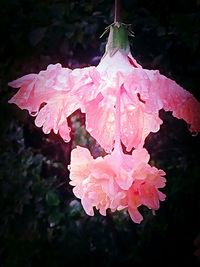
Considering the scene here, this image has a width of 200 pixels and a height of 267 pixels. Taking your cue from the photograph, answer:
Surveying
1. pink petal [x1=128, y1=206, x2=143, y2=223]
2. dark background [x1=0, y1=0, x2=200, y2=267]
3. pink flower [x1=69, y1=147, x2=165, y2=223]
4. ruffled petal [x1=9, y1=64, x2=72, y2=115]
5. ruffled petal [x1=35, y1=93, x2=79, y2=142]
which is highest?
ruffled petal [x1=9, y1=64, x2=72, y2=115]

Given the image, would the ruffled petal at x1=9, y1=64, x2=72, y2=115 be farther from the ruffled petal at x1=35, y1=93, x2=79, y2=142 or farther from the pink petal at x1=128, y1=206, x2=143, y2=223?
the pink petal at x1=128, y1=206, x2=143, y2=223

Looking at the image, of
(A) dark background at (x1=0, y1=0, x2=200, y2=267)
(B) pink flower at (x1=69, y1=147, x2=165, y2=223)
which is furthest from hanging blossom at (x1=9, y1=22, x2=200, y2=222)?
(A) dark background at (x1=0, y1=0, x2=200, y2=267)

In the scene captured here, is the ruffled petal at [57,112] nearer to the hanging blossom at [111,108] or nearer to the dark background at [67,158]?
the hanging blossom at [111,108]

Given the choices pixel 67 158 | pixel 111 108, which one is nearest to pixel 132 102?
pixel 111 108

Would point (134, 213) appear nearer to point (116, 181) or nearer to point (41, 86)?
point (116, 181)

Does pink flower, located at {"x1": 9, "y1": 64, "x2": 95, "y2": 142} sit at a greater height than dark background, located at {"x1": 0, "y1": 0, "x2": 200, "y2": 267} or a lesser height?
greater

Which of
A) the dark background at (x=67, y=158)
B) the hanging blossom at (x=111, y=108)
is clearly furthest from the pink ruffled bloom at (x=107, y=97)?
the dark background at (x=67, y=158)

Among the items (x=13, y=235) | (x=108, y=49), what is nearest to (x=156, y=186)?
(x=108, y=49)
